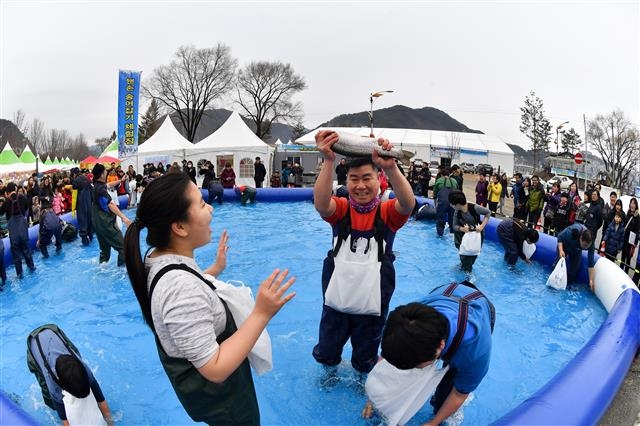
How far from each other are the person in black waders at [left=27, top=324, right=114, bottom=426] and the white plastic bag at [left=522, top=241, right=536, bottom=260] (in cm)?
690

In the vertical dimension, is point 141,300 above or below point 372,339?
above

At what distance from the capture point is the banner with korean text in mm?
16859

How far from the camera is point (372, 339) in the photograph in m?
3.36

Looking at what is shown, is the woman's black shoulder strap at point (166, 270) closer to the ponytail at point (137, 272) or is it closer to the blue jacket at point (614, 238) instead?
the ponytail at point (137, 272)

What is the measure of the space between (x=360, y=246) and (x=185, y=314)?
1.85 metres

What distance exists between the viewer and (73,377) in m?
2.74

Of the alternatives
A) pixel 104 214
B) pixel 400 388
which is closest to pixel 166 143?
pixel 104 214

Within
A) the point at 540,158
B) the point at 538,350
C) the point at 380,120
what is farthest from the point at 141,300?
the point at 380,120

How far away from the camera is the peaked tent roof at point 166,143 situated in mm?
19016

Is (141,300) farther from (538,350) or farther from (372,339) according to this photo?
(538,350)

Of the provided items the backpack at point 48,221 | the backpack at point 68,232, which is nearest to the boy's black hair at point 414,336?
the backpack at point 48,221

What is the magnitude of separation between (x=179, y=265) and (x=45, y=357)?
220 cm

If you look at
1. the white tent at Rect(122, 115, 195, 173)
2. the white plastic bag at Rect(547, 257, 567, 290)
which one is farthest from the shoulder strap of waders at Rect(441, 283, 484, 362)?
the white tent at Rect(122, 115, 195, 173)

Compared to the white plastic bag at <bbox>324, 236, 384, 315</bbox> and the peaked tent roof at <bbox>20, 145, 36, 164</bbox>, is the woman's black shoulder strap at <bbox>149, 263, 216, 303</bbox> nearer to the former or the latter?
the white plastic bag at <bbox>324, 236, 384, 315</bbox>
